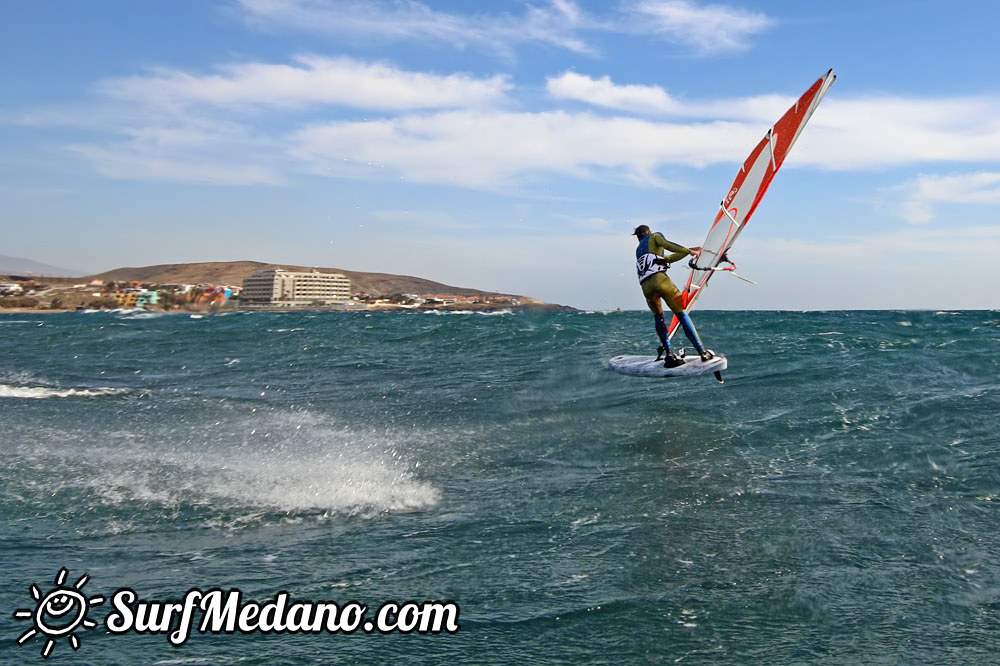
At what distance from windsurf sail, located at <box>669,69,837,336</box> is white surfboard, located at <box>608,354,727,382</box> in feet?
2.42

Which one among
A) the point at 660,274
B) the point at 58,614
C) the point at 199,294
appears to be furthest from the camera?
the point at 199,294

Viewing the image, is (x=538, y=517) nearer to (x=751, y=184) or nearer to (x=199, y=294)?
(x=751, y=184)

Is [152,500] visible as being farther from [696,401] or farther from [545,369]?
[545,369]

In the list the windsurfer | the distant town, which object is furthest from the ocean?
the distant town

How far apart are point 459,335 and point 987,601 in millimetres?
20169

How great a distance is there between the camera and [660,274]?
972 centimetres

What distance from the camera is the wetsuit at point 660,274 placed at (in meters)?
9.62

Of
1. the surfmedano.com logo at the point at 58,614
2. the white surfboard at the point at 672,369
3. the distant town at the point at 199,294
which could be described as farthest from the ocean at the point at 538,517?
the distant town at the point at 199,294

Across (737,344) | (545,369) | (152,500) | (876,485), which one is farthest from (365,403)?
(737,344)

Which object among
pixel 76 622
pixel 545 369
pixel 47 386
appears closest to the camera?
pixel 76 622

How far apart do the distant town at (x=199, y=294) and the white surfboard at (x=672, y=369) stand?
26.7 m

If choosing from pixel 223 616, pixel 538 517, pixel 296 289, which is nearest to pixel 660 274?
pixel 538 517

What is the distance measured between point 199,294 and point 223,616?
37099 millimetres

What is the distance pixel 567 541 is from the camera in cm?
582
